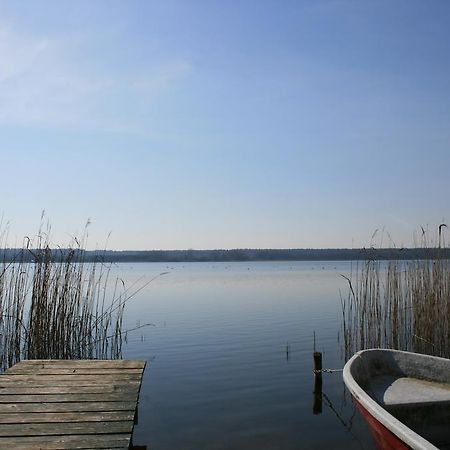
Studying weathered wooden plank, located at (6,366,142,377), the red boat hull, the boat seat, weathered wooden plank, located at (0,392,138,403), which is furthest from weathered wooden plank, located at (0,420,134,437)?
the boat seat

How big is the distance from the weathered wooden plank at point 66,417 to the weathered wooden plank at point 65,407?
2.4 inches

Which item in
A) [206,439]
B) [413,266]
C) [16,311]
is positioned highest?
[413,266]

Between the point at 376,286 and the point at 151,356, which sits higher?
the point at 376,286

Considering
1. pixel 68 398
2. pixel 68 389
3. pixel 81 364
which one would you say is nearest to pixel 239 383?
pixel 81 364

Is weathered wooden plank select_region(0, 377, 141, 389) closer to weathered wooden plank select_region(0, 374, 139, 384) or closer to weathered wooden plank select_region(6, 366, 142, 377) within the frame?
Result: weathered wooden plank select_region(0, 374, 139, 384)

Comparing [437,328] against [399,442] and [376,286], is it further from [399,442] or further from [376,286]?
[399,442]

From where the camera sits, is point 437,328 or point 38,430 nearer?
point 38,430

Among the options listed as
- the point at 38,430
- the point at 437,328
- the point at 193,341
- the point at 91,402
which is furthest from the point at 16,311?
the point at 437,328

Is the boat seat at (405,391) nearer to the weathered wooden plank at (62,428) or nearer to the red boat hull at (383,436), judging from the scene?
the red boat hull at (383,436)

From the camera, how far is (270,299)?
18.4m

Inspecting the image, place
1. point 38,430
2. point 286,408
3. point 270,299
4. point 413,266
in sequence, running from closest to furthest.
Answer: point 38,430 → point 286,408 → point 413,266 → point 270,299

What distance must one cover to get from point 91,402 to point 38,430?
633 mm

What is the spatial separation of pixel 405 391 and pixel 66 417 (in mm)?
3076

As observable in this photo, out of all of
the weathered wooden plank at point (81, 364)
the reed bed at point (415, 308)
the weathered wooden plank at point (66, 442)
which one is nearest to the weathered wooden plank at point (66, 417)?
the weathered wooden plank at point (66, 442)
